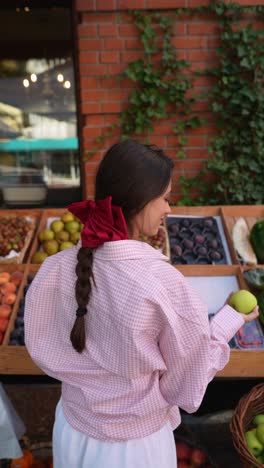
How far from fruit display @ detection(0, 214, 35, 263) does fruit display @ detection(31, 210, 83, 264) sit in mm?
106

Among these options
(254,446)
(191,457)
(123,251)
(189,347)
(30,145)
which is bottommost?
(191,457)

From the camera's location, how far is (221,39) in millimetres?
3814

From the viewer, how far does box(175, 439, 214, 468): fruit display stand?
2504 mm

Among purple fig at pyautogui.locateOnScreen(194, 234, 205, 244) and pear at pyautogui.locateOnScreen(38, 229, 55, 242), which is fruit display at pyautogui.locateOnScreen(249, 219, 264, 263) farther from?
pear at pyautogui.locateOnScreen(38, 229, 55, 242)

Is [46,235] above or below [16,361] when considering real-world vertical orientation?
above

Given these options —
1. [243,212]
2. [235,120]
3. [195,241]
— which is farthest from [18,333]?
[235,120]

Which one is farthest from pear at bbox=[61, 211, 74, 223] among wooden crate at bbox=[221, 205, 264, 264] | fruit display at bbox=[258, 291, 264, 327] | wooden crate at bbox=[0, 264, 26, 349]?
fruit display at bbox=[258, 291, 264, 327]

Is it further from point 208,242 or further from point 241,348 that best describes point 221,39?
point 241,348

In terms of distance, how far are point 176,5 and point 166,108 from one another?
853 millimetres

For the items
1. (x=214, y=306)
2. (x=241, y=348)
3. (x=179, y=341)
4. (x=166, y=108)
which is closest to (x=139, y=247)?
(x=179, y=341)

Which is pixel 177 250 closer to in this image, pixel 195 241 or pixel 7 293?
pixel 195 241

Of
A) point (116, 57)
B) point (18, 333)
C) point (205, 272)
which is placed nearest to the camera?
point (18, 333)

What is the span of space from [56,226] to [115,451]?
2166 millimetres

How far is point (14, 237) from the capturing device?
332cm
